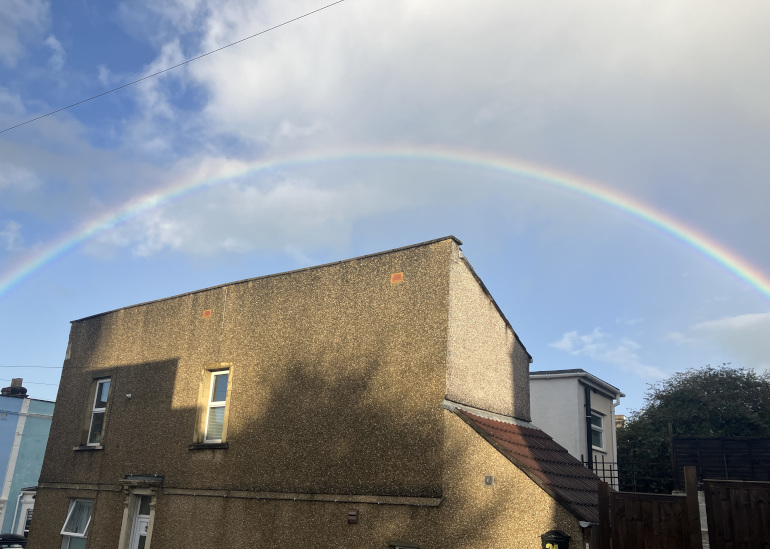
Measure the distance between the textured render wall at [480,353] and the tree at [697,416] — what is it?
12.1 m

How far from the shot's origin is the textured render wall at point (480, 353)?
9695mm

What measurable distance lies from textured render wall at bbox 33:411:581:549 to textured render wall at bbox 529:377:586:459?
9.56m

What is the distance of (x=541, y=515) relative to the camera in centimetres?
781

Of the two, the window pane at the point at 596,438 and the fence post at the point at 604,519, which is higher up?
the window pane at the point at 596,438

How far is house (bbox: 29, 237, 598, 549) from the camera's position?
8.62 meters

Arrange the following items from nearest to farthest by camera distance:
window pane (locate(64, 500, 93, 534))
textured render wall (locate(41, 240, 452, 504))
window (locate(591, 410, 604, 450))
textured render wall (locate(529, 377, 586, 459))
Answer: textured render wall (locate(41, 240, 452, 504)) → window pane (locate(64, 500, 93, 534)) → textured render wall (locate(529, 377, 586, 459)) → window (locate(591, 410, 604, 450))

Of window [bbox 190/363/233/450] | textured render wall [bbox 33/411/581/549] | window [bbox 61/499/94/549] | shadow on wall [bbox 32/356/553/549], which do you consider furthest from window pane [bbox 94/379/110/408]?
textured render wall [bbox 33/411/581/549]

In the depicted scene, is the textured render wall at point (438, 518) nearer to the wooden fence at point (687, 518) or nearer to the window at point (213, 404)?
the wooden fence at point (687, 518)

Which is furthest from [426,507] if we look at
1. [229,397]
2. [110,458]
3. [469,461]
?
[110,458]

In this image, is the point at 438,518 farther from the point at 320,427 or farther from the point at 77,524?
the point at 77,524

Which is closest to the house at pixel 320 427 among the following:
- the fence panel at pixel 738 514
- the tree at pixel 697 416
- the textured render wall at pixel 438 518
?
the textured render wall at pixel 438 518

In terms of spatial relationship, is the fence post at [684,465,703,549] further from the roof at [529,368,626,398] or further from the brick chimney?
the brick chimney

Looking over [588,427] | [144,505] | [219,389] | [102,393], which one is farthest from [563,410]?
[102,393]

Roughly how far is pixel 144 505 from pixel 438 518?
23.9 feet
